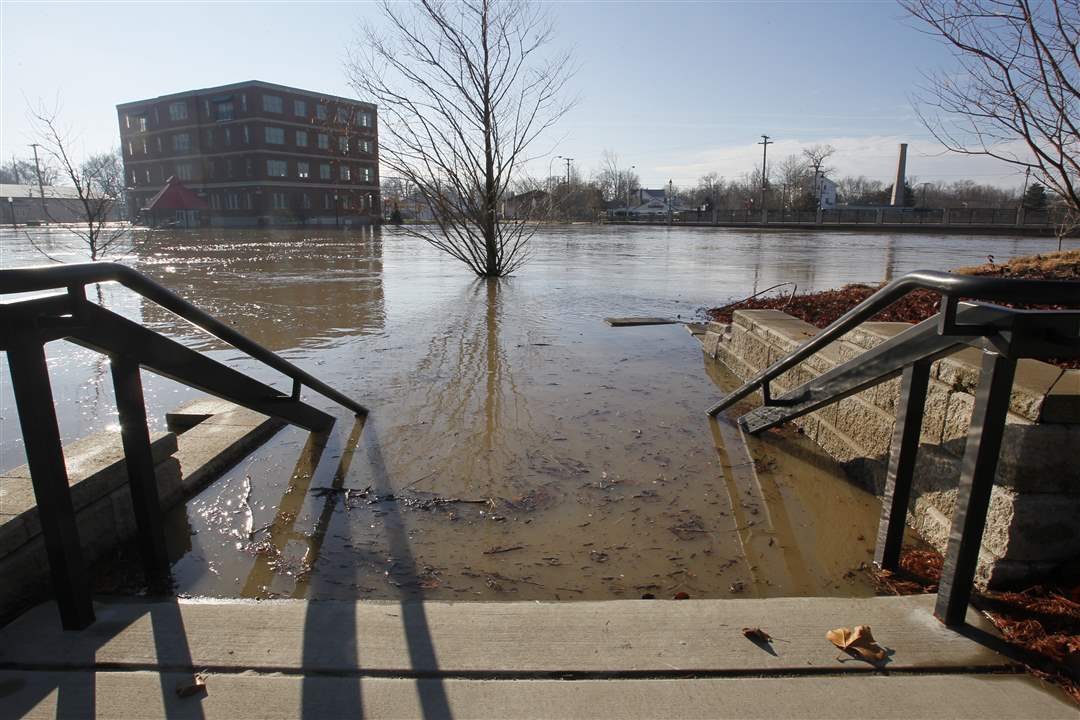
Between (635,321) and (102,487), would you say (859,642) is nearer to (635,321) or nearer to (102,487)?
(102,487)

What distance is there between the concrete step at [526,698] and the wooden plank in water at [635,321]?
7260 mm

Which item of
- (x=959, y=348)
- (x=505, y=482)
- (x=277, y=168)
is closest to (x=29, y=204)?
(x=277, y=168)

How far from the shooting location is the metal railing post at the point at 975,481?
6.59 feet

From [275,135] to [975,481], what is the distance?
70.9 m

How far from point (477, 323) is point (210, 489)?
5.70 metres

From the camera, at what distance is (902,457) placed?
267 cm

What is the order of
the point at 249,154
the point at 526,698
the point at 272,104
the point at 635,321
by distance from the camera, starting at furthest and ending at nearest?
the point at 249,154
the point at 272,104
the point at 635,321
the point at 526,698

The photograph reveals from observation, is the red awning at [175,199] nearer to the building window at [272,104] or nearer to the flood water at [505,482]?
the building window at [272,104]

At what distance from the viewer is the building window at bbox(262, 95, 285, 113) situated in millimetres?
62344

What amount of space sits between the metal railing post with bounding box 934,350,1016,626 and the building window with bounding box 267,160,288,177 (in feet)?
230

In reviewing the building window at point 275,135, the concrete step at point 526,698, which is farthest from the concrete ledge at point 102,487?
the building window at point 275,135

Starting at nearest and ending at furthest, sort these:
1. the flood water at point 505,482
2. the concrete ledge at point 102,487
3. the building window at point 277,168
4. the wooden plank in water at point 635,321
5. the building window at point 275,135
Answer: the concrete ledge at point 102,487, the flood water at point 505,482, the wooden plank in water at point 635,321, the building window at point 275,135, the building window at point 277,168

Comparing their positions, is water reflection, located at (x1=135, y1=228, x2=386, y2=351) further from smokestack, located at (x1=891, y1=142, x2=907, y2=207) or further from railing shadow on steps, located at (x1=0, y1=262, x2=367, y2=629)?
smokestack, located at (x1=891, y1=142, x2=907, y2=207)

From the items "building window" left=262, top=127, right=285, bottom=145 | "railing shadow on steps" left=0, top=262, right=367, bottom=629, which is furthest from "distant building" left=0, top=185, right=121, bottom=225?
"railing shadow on steps" left=0, top=262, right=367, bottom=629
